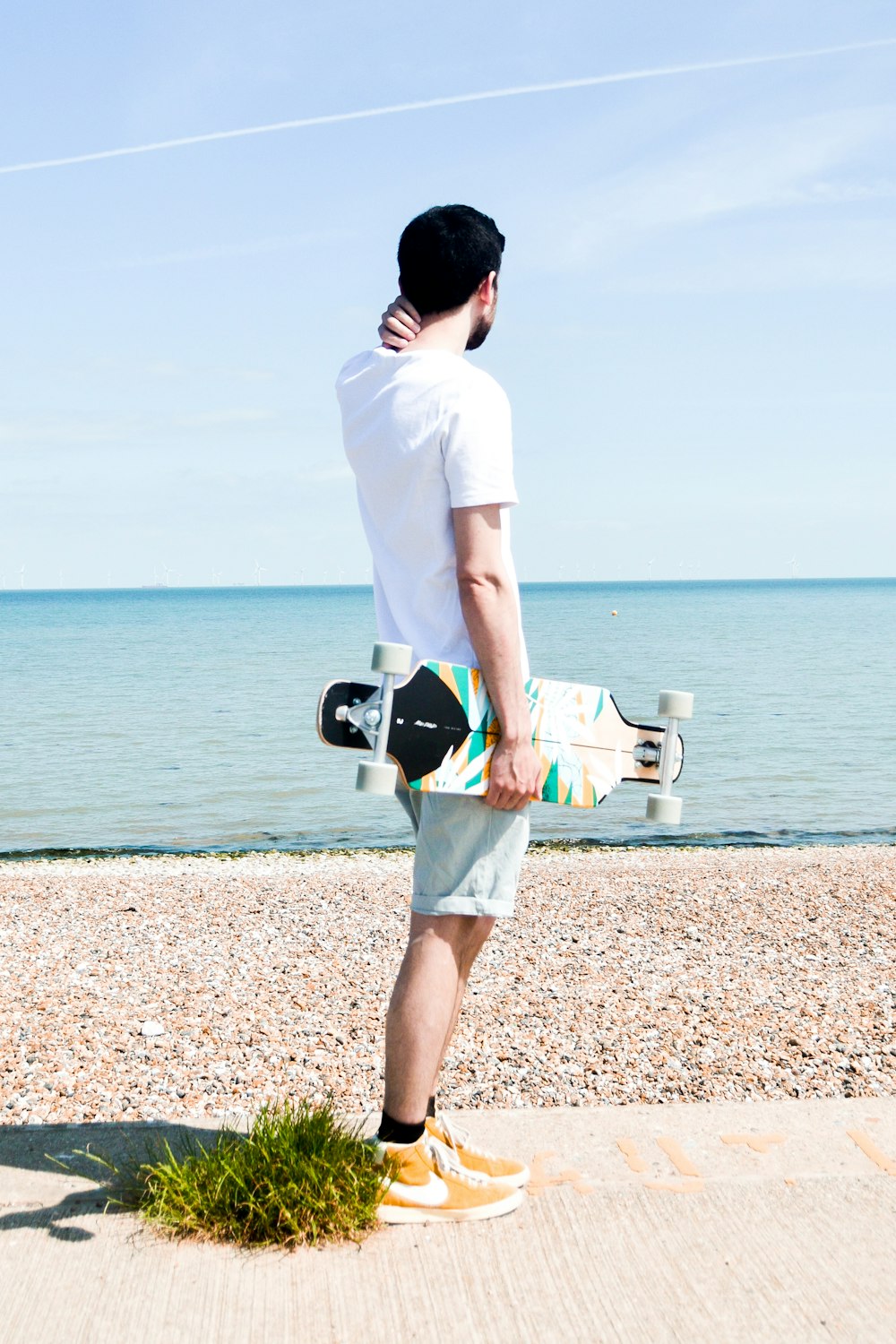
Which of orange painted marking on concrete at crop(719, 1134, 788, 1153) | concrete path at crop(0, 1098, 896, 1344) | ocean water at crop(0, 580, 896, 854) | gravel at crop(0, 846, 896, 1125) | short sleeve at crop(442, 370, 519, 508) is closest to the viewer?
concrete path at crop(0, 1098, 896, 1344)

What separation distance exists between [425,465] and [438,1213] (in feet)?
5.67

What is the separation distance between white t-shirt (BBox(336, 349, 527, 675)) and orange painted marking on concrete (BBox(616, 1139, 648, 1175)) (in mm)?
1336

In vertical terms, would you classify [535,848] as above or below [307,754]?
above

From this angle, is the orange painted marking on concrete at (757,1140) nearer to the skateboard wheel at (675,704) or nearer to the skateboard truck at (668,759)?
the skateboard truck at (668,759)

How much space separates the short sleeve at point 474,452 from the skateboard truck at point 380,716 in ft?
1.17

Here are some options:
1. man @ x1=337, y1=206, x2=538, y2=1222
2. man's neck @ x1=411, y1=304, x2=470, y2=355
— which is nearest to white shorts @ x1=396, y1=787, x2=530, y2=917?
man @ x1=337, y1=206, x2=538, y2=1222

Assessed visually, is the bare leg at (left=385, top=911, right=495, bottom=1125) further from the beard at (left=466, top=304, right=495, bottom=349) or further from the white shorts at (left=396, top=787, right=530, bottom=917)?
the beard at (left=466, top=304, right=495, bottom=349)

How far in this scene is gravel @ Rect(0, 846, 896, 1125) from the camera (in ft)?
12.8

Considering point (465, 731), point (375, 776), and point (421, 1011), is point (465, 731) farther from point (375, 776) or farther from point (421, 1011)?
point (421, 1011)

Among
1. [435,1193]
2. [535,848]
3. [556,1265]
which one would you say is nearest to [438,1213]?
[435,1193]

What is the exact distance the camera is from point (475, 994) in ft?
16.5

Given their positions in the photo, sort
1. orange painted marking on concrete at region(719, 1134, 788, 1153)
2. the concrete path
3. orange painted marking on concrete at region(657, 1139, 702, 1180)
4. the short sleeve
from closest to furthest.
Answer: the concrete path, the short sleeve, orange painted marking on concrete at region(657, 1139, 702, 1180), orange painted marking on concrete at region(719, 1134, 788, 1153)

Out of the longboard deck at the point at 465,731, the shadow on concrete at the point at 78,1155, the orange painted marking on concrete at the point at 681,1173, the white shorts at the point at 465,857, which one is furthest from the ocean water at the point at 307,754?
the white shorts at the point at 465,857

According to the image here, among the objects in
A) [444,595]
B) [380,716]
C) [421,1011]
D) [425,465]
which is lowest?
[421,1011]
